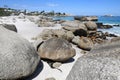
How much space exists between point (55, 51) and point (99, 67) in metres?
4.96

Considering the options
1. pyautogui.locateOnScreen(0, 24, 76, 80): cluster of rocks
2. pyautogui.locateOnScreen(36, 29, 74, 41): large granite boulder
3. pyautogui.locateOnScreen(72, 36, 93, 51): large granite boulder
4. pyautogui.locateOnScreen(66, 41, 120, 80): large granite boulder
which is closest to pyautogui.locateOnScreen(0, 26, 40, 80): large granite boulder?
pyautogui.locateOnScreen(0, 24, 76, 80): cluster of rocks

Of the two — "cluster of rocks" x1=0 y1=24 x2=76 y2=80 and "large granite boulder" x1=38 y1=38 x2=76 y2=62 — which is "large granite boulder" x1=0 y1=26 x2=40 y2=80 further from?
"large granite boulder" x1=38 y1=38 x2=76 y2=62

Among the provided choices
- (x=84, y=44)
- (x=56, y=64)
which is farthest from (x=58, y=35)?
(x=56, y=64)

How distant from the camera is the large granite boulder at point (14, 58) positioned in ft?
19.9

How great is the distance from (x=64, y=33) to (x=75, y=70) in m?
9.95

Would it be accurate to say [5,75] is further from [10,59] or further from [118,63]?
[118,63]

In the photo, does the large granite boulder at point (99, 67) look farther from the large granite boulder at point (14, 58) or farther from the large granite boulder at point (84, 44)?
the large granite boulder at point (84, 44)

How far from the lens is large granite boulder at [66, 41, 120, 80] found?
3.14 metres

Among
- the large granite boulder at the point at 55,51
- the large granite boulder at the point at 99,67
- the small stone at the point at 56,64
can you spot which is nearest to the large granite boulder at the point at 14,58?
the small stone at the point at 56,64

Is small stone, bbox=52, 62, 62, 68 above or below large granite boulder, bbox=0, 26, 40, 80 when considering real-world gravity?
below

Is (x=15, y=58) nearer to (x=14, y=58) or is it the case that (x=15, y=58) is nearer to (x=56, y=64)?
(x=14, y=58)

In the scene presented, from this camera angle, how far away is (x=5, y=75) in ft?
19.8

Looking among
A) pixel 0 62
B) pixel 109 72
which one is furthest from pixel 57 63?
pixel 109 72

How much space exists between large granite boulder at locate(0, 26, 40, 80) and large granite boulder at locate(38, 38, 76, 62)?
134 centimetres
